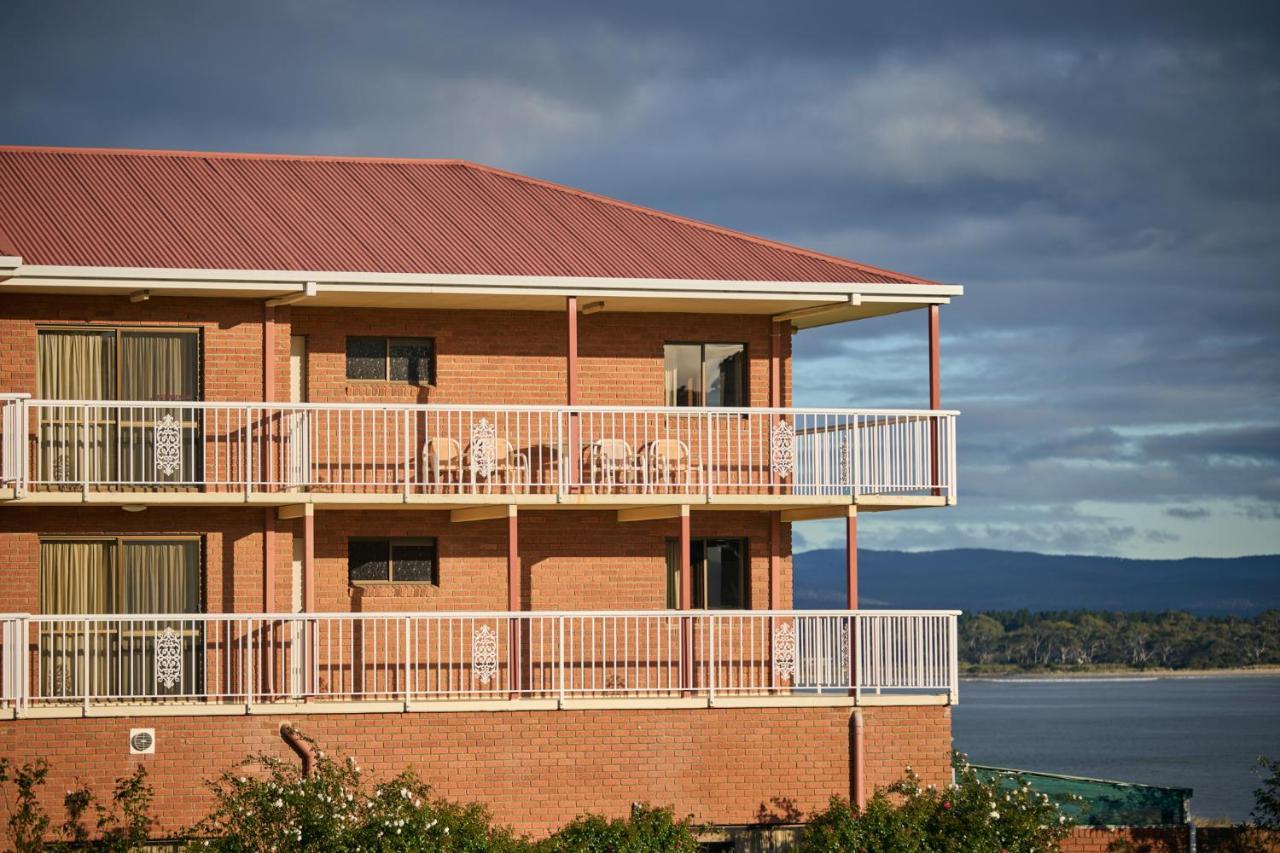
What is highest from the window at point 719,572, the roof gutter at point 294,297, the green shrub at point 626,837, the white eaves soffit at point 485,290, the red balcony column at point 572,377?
the white eaves soffit at point 485,290

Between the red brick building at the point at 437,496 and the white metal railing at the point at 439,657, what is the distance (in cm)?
7

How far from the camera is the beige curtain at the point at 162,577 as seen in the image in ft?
84.5

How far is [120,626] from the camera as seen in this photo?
2512cm

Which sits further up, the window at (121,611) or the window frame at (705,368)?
the window frame at (705,368)

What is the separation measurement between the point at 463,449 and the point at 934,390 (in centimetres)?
598

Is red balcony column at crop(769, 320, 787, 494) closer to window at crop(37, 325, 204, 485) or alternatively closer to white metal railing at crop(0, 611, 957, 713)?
white metal railing at crop(0, 611, 957, 713)

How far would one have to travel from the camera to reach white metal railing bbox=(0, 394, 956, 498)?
25.2 m

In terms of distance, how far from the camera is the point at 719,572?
2889 centimetres

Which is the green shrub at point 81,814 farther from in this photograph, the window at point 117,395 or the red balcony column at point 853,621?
the red balcony column at point 853,621

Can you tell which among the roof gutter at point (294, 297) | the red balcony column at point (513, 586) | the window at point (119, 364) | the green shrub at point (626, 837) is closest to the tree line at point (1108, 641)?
the red balcony column at point (513, 586)

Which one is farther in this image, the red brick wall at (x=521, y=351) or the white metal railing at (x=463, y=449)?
A: the red brick wall at (x=521, y=351)

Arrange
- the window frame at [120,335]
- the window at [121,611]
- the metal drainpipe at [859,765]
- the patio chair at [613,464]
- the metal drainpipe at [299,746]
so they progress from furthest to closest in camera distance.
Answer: the patio chair at [613,464] < the window frame at [120,335] < the window at [121,611] < the metal drainpipe at [859,765] < the metal drainpipe at [299,746]

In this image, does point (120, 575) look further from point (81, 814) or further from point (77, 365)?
point (81, 814)

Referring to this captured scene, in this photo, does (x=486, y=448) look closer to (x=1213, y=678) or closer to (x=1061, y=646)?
(x=1061, y=646)
